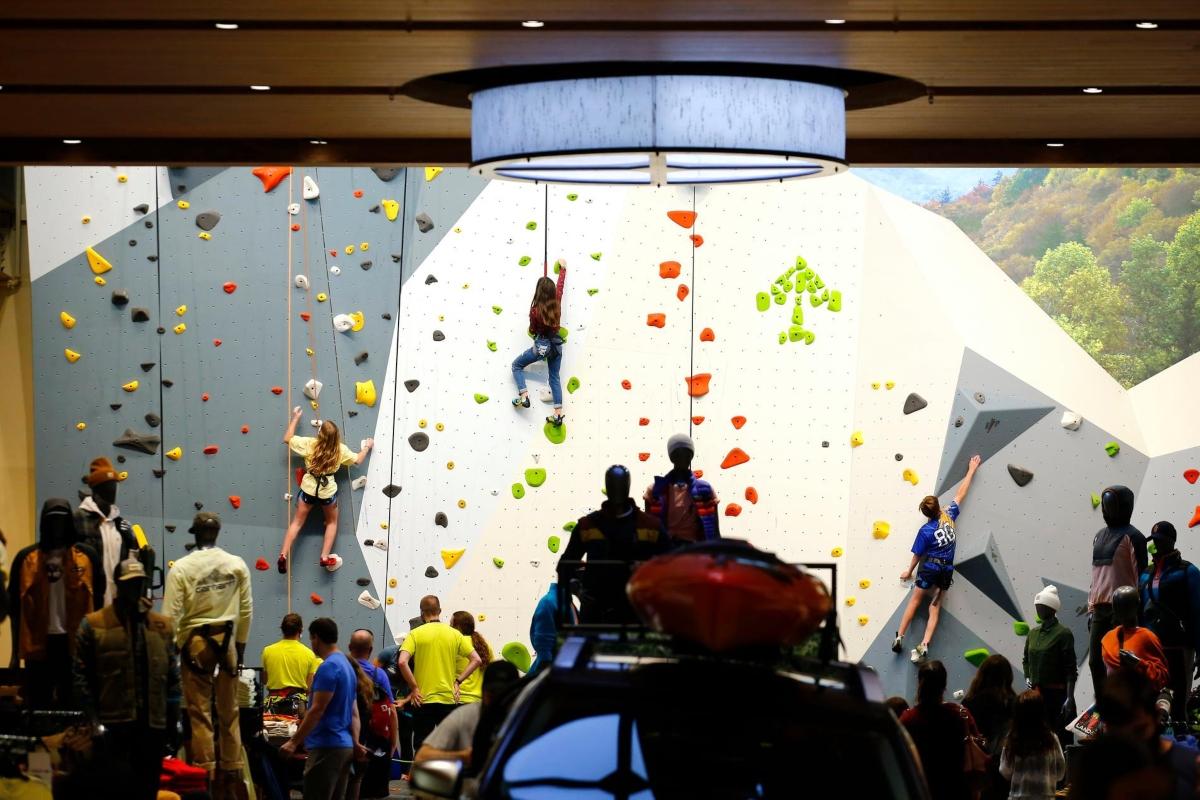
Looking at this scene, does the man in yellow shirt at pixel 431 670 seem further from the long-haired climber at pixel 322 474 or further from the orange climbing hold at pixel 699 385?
the orange climbing hold at pixel 699 385

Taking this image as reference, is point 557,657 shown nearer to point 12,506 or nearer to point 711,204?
point 711,204

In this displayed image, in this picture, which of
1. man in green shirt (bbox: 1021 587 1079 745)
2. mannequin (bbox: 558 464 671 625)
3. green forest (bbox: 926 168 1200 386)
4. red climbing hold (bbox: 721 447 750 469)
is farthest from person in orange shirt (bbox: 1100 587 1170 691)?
green forest (bbox: 926 168 1200 386)

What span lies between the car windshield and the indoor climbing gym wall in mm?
12587

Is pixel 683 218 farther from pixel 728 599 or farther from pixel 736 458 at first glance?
pixel 728 599

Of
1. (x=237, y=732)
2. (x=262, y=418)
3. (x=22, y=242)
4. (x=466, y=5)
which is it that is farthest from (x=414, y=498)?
(x=466, y=5)

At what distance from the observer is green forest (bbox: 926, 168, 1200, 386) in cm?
1891

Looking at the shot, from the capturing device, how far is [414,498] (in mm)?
18094

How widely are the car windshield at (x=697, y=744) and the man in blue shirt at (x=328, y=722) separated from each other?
5.69 metres

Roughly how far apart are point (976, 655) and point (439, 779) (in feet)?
42.5

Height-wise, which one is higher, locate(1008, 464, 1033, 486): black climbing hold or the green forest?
the green forest

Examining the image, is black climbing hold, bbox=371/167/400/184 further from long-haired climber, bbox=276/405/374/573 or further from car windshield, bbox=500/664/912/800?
car windshield, bbox=500/664/912/800

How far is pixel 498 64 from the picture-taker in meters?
10.4

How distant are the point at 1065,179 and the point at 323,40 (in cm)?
1273

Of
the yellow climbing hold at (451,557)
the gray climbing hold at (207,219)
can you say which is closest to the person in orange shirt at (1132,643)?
the yellow climbing hold at (451,557)
